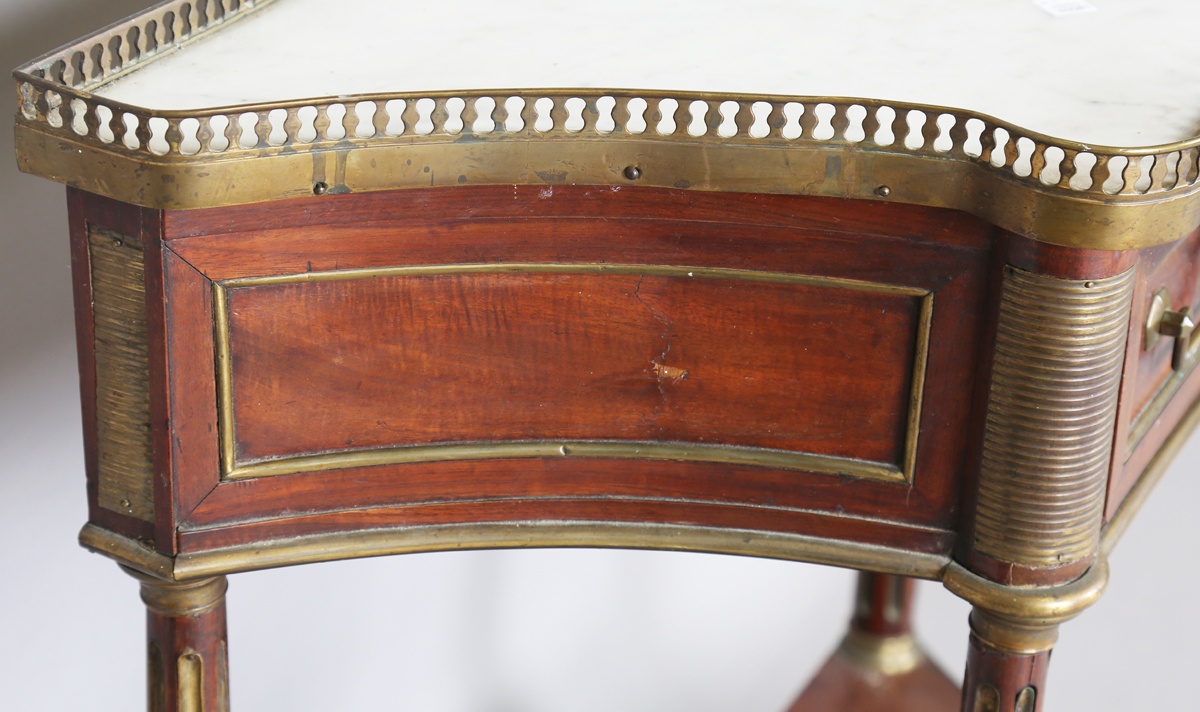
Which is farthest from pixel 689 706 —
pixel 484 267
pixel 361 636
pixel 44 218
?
pixel 484 267

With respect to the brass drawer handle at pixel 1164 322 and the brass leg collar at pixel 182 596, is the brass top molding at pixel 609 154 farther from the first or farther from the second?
the brass leg collar at pixel 182 596

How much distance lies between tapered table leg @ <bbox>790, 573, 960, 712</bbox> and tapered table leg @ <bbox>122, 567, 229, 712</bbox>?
1.09 metres

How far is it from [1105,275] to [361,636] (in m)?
1.16

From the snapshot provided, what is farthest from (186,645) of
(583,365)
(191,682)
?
(583,365)

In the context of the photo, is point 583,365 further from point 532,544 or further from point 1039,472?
point 1039,472

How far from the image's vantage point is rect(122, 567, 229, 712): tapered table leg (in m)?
1.00

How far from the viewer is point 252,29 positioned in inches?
41.5

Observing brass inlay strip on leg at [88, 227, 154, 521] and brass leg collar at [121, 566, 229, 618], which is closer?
brass inlay strip on leg at [88, 227, 154, 521]

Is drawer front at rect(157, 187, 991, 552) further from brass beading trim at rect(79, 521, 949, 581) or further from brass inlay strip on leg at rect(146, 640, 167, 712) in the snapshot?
brass inlay strip on leg at rect(146, 640, 167, 712)

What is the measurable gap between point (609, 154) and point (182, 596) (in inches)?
17.3

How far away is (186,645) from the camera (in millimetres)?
1021

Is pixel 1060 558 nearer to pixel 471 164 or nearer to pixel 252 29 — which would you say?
pixel 471 164

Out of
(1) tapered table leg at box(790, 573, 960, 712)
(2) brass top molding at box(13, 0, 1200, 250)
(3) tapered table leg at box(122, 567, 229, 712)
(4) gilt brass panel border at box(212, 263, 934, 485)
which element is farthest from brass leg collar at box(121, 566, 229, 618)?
(1) tapered table leg at box(790, 573, 960, 712)

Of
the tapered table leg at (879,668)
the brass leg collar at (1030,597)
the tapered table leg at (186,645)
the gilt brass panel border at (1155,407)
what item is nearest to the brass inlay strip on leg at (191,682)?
the tapered table leg at (186,645)
